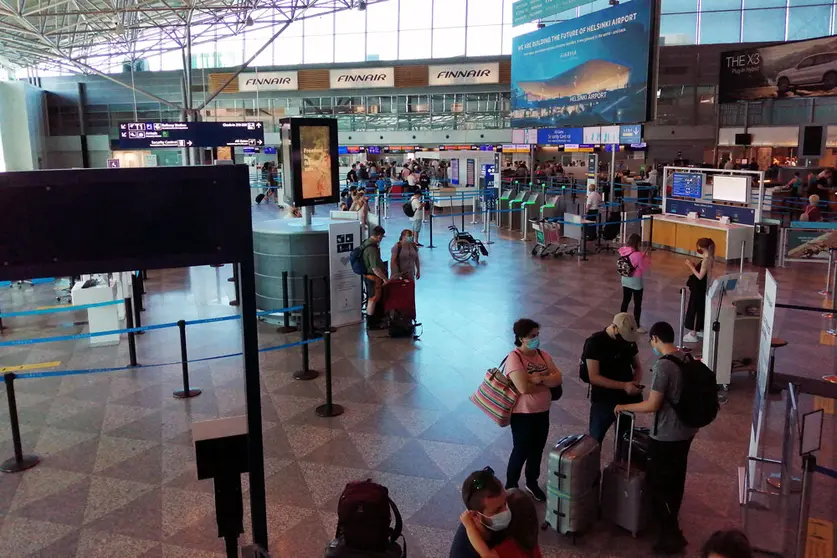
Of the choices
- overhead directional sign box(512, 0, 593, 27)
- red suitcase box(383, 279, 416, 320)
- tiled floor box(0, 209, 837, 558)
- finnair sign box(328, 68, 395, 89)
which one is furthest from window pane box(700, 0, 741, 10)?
red suitcase box(383, 279, 416, 320)

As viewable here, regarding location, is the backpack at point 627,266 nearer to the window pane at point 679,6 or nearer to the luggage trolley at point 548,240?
the luggage trolley at point 548,240

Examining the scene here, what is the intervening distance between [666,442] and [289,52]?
46955 mm

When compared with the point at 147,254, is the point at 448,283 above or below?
below

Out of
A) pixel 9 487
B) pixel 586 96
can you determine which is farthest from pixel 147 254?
pixel 586 96

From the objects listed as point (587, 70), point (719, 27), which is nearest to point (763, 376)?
point (587, 70)

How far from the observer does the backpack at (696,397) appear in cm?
473

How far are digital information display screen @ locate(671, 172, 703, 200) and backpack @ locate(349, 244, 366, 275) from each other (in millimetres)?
11296

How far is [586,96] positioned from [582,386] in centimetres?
1646

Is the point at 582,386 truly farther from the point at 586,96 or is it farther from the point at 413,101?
the point at 413,101

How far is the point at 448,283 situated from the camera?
1453 centimetres

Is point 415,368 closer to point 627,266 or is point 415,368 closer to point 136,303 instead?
point 627,266

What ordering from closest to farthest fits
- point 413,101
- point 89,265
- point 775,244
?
1. point 89,265
2. point 775,244
3. point 413,101

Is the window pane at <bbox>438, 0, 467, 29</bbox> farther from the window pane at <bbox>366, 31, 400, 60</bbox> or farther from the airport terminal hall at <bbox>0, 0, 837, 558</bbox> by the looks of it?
the airport terminal hall at <bbox>0, 0, 837, 558</bbox>

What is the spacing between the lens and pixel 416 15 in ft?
149
